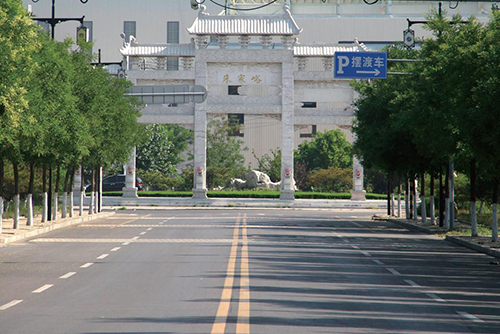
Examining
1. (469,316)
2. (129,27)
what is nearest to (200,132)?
(129,27)

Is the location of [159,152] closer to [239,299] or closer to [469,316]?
[239,299]

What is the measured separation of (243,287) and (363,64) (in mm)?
24422

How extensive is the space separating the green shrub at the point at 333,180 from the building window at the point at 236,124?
20.0 m

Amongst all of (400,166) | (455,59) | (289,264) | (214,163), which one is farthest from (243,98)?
(289,264)

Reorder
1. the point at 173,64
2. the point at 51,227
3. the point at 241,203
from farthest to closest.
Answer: the point at 173,64, the point at 241,203, the point at 51,227

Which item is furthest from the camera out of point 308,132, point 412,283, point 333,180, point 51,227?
point 308,132

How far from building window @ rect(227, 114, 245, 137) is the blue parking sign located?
6738 cm

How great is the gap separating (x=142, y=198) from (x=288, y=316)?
61.8 meters

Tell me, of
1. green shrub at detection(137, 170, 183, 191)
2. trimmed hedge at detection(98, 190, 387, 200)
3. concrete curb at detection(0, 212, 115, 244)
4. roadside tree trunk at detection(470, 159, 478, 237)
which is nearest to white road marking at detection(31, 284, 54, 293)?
concrete curb at detection(0, 212, 115, 244)

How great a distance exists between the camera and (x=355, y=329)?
11188mm

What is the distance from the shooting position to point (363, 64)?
38594mm

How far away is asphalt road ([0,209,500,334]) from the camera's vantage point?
456 inches

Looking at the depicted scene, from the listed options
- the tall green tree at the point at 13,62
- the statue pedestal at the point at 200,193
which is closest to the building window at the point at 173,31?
the statue pedestal at the point at 200,193

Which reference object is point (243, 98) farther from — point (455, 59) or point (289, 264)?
point (289, 264)
